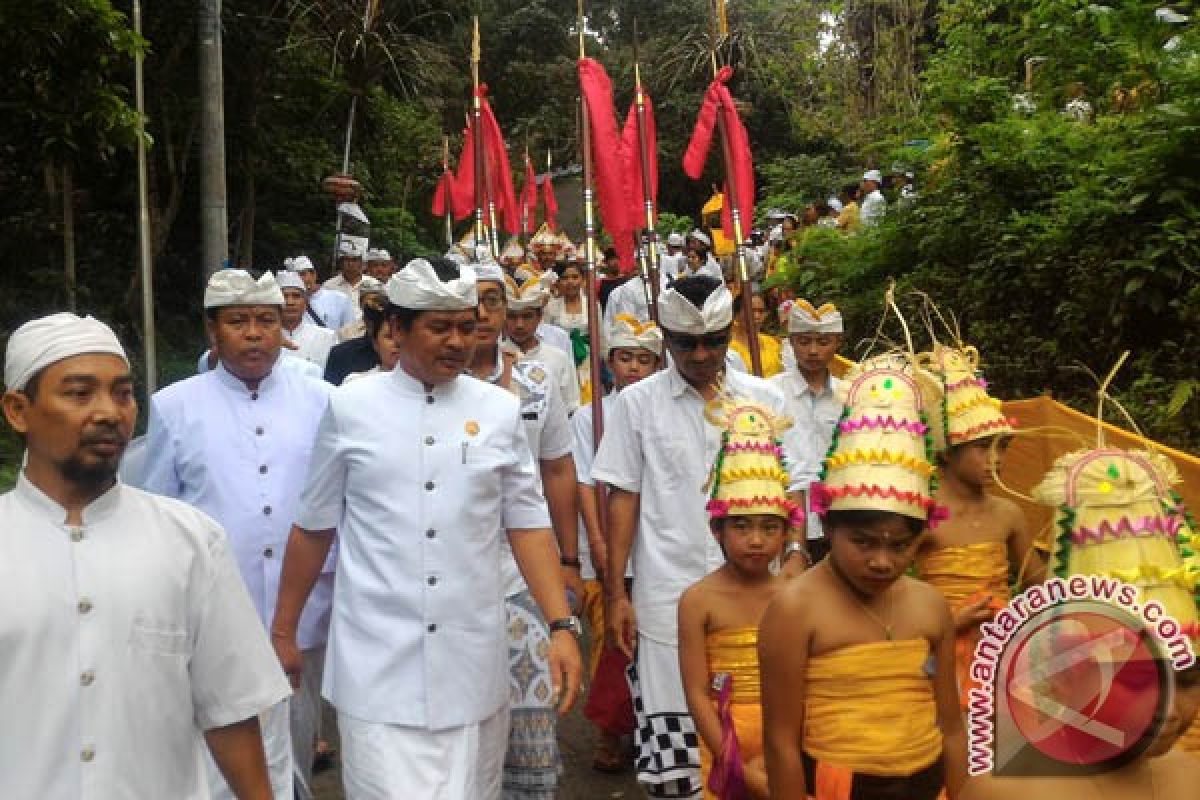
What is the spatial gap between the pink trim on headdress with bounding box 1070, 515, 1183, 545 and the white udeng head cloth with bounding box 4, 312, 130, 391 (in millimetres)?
2211

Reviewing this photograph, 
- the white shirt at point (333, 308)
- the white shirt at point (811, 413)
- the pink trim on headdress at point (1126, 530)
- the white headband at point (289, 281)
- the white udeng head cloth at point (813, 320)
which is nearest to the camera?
the pink trim on headdress at point (1126, 530)

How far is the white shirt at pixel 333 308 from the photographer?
40.9 ft

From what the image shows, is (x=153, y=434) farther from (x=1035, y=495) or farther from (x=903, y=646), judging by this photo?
(x=1035, y=495)

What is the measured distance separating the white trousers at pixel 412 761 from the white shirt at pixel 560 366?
3.55 m

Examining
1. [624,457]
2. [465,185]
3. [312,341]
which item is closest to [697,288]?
[624,457]

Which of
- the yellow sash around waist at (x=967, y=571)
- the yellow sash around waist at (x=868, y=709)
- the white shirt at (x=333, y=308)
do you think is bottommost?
the yellow sash around waist at (x=868, y=709)

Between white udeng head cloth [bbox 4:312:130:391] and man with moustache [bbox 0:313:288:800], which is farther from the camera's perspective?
white udeng head cloth [bbox 4:312:130:391]

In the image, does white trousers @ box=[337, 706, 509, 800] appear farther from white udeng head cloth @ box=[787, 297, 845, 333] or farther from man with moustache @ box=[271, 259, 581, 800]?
white udeng head cloth @ box=[787, 297, 845, 333]

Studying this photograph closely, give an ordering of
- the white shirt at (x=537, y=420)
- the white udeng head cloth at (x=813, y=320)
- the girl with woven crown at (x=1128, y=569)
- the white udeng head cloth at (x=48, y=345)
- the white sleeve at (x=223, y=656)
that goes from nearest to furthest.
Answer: the girl with woven crown at (x=1128, y=569) → the white udeng head cloth at (x=48, y=345) → the white sleeve at (x=223, y=656) → the white shirt at (x=537, y=420) → the white udeng head cloth at (x=813, y=320)

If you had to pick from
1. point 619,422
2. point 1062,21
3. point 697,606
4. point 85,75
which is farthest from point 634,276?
point 697,606

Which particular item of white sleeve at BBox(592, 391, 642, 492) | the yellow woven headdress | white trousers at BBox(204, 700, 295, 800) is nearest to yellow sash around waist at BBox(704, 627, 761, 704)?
the yellow woven headdress

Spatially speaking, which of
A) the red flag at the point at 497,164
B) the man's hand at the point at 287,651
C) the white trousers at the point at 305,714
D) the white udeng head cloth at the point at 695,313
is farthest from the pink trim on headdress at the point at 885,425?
the red flag at the point at 497,164

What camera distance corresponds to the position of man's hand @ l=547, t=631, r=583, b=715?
4273mm

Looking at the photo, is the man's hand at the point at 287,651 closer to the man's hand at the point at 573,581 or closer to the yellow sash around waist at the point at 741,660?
the man's hand at the point at 573,581
